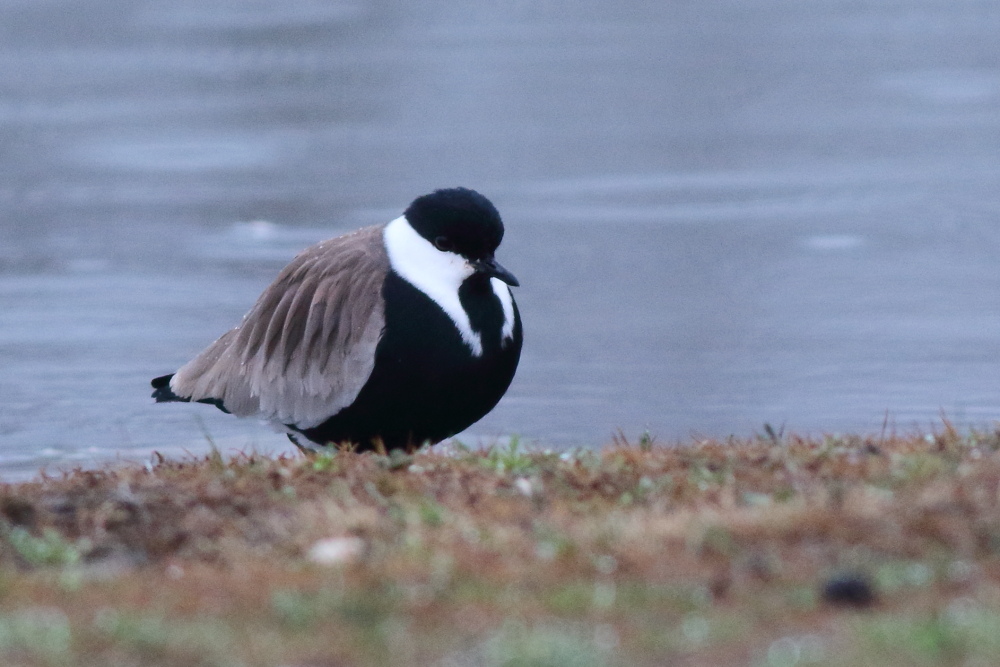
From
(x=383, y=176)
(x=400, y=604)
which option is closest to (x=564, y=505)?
(x=400, y=604)

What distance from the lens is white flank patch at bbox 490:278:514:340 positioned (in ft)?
25.0

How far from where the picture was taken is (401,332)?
24.4 ft

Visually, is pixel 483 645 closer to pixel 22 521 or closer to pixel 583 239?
pixel 22 521

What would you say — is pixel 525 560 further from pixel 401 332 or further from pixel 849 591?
pixel 401 332

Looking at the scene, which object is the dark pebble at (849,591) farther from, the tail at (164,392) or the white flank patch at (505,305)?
the tail at (164,392)

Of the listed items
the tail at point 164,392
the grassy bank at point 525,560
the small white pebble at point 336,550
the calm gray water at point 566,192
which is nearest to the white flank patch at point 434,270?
the grassy bank at point 525,560

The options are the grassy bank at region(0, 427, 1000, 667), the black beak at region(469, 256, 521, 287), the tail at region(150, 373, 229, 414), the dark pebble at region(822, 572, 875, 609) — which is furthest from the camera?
the tail at region(150, 373, 229, 414)

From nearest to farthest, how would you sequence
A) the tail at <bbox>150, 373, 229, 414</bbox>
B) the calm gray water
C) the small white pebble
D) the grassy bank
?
the grassy bank
the small white pebble
the tail at <bbox>150, 373, 229, 414</bbox>
the calm gray water

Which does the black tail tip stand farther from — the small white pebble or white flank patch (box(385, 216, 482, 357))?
the small white pebble

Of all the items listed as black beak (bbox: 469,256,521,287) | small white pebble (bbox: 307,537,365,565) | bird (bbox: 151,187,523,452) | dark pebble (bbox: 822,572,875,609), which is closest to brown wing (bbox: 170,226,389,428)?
bird (bbox: 151,187,523,452)

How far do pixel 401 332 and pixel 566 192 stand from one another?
28.9 ft

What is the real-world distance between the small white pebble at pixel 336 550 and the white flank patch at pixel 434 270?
2229mm

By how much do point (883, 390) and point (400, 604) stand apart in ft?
20.8

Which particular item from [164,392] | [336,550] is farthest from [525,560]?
[164,392]
